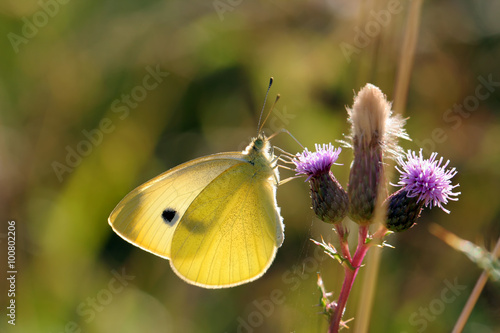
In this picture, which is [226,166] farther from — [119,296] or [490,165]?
[490,165]

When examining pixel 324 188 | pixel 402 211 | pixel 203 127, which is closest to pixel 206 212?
pixel 324 188

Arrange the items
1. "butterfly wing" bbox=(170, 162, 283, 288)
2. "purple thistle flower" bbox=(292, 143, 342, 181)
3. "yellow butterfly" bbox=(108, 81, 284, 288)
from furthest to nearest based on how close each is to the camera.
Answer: "yellow butterfly" bbox=(108, 81, 284, 288), "butterfly wing" bbox=(170, 162, 283, 288), "purple thistle flower" bbox=(292, 143, 342, 181)

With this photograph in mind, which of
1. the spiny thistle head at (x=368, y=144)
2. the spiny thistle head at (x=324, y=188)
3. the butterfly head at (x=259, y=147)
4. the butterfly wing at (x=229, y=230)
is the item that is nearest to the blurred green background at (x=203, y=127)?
the butterfly wing at (x=229, y=230)

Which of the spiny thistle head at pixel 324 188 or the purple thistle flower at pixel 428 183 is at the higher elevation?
the purple thistle flower at pixel 428 183

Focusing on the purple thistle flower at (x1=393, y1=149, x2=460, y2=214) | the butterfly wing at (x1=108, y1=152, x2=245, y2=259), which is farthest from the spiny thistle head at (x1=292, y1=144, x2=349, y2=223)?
the butterfly wing at (x1=108, y1=152, x2=245, y2=259)

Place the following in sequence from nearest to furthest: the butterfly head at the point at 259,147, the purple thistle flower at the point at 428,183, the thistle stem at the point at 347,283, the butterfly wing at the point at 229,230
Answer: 1. the thistle stem at the point at 347,283
2. the purple thistle flower at the point at 428,183
3. the butterfly wing at the point at 229,230
4. the butterfly head at the point at 259,147

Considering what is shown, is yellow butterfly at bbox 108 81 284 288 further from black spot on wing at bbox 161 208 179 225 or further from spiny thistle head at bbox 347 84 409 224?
spiny thistle head at bbox 347 84 409 224

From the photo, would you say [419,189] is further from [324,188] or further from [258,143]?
[258,143]

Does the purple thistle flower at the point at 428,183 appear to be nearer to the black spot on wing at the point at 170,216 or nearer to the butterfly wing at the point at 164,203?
the butterfly wing at the point at 164,203
